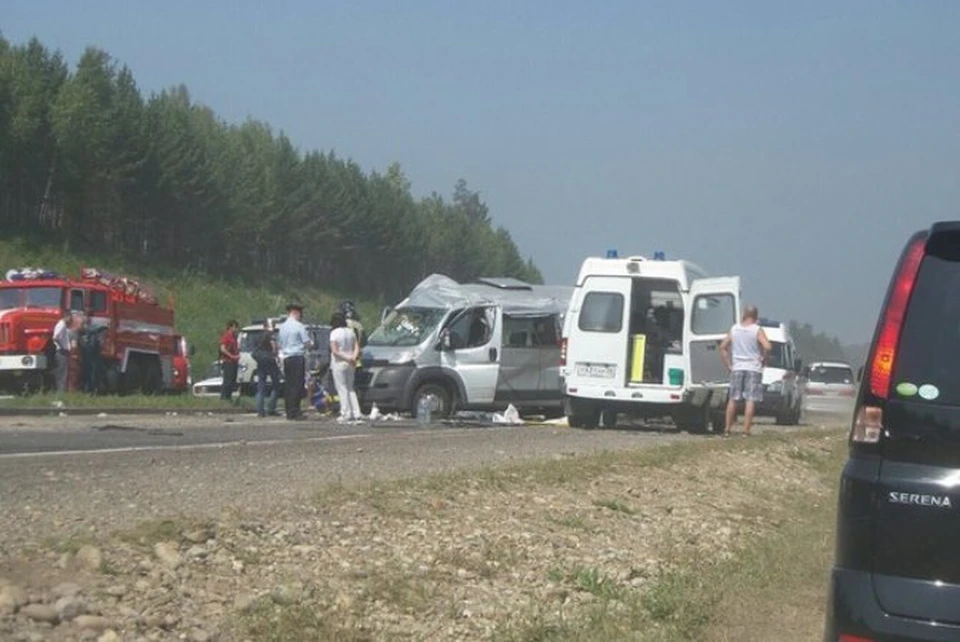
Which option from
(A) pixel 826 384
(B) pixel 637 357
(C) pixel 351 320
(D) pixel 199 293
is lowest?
(A) pixel 826 384

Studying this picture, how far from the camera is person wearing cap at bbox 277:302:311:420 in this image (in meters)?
23.5

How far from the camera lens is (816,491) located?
1686cm

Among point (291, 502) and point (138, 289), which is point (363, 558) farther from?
point (138, 289)

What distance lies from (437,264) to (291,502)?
4219 inches

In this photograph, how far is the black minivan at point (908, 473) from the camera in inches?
197

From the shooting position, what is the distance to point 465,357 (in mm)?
26938

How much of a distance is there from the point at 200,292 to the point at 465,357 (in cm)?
5710

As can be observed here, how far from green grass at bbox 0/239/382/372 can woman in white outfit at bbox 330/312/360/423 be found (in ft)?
106

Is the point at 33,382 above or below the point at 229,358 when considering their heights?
below

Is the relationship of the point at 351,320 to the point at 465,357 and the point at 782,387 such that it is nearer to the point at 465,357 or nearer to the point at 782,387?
the point at 465,357

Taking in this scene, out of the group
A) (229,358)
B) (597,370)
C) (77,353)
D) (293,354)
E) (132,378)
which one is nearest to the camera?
(293,354)

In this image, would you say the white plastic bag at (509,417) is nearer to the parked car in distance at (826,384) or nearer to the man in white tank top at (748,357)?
the man in white tank top at (748,357)

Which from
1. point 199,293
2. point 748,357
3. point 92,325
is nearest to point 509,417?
point 748,357

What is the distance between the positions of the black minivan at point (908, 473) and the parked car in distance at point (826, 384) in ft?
120
